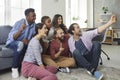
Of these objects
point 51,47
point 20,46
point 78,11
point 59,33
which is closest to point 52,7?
point 59,33

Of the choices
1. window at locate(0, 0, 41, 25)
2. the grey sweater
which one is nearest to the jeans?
the grey sweater

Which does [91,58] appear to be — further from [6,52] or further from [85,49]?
[6,52]

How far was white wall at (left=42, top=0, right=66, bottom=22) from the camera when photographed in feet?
16.2

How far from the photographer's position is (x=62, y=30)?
3328 millimetres

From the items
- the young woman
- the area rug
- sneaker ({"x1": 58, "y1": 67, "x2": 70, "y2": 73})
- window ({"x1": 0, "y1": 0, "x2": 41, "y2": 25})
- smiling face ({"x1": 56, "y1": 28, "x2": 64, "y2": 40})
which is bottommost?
the area rug

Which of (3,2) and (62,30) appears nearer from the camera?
(62,30)

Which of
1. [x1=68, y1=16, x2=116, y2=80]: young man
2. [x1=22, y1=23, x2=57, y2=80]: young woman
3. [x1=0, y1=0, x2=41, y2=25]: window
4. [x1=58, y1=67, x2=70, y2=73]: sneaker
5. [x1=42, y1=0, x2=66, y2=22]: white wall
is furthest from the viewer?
[x1=42, y1=0, x2=66, y2=22]: white wall

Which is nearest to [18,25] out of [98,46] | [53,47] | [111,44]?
[53,47]

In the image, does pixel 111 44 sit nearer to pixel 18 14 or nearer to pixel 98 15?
pixel 98 15

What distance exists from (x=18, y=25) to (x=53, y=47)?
0.69 m

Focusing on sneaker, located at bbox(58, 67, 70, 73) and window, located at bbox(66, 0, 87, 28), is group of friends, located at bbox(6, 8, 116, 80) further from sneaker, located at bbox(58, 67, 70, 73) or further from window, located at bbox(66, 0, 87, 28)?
window, located at bbox(66, 0, 87, 28)

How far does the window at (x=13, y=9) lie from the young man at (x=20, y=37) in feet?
4.35

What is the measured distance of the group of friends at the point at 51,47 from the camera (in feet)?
9.05

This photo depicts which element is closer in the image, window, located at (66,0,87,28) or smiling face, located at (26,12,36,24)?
smiling face, located at (26,12,36,24)
